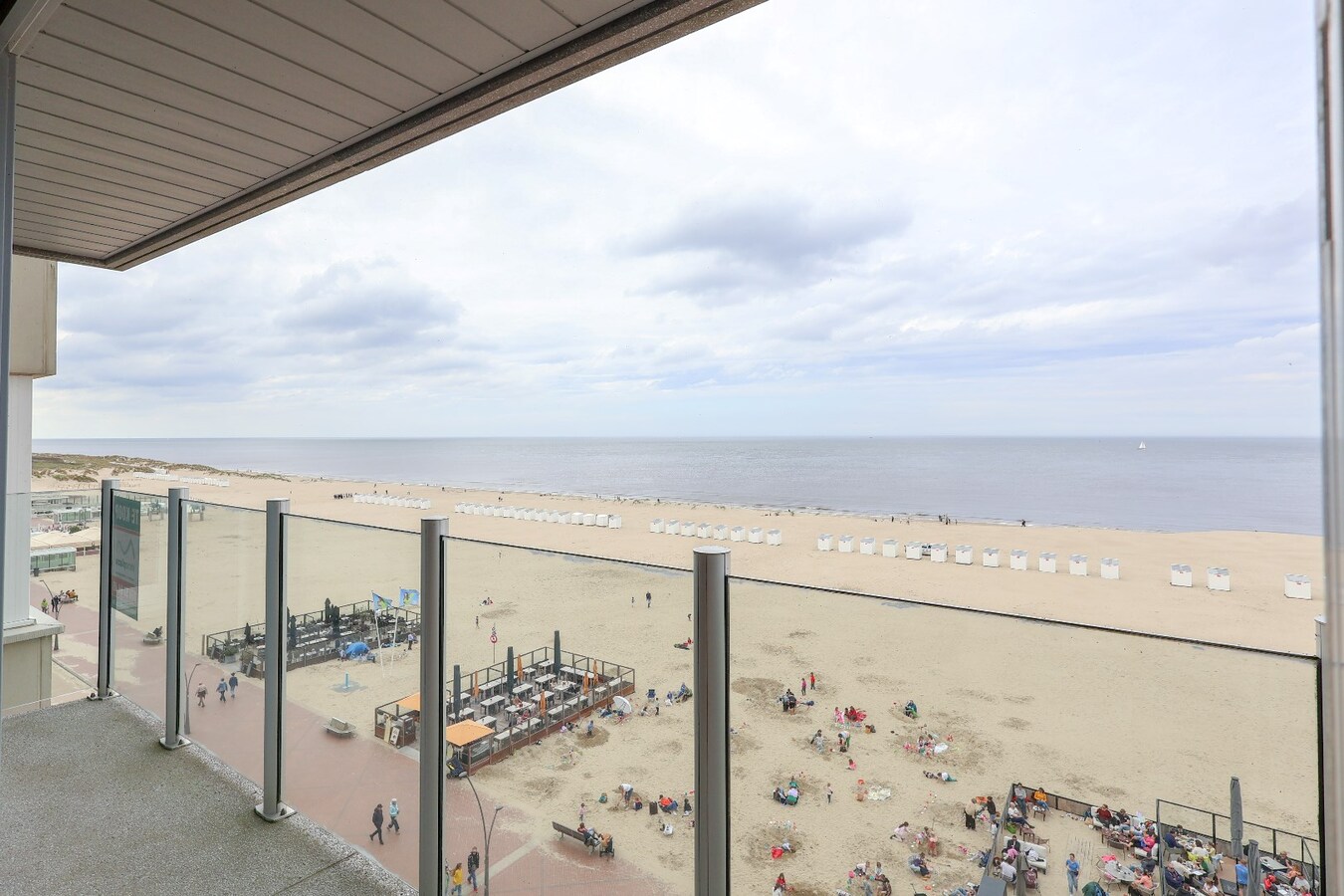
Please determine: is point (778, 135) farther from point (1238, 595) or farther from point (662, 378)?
point (1238, 595)

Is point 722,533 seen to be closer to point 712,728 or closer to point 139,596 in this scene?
point 139,596

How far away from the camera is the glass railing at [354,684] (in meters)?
1.96

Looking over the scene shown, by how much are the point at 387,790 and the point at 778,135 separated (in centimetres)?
8289

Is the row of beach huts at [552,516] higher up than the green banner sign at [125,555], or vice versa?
the green banner sign at [125,555]

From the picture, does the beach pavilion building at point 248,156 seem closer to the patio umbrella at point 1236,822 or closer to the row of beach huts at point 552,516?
the patio umbrella at point 1236,822

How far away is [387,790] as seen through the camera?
6.57 feet

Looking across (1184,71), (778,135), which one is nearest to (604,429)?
(778,135)

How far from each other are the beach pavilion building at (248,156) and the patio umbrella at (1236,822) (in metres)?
0.24

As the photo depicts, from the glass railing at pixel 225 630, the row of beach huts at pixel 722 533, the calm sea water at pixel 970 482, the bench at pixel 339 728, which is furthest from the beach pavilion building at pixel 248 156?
the calm sea water at pixel 970 482

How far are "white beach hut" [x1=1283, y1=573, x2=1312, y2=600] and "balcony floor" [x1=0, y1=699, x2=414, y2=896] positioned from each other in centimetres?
1618

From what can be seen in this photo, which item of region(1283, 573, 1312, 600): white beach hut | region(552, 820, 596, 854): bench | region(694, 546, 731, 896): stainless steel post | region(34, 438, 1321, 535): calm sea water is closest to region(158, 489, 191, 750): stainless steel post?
region(552, 820, 596, 854): bench

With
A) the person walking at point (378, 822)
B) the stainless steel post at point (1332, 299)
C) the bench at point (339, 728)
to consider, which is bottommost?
the person walking at point (378, 822)

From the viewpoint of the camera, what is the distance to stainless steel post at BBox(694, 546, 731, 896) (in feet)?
4.72

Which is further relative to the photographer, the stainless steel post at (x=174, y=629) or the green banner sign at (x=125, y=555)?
the green banner sign at (x=125, y=555)
